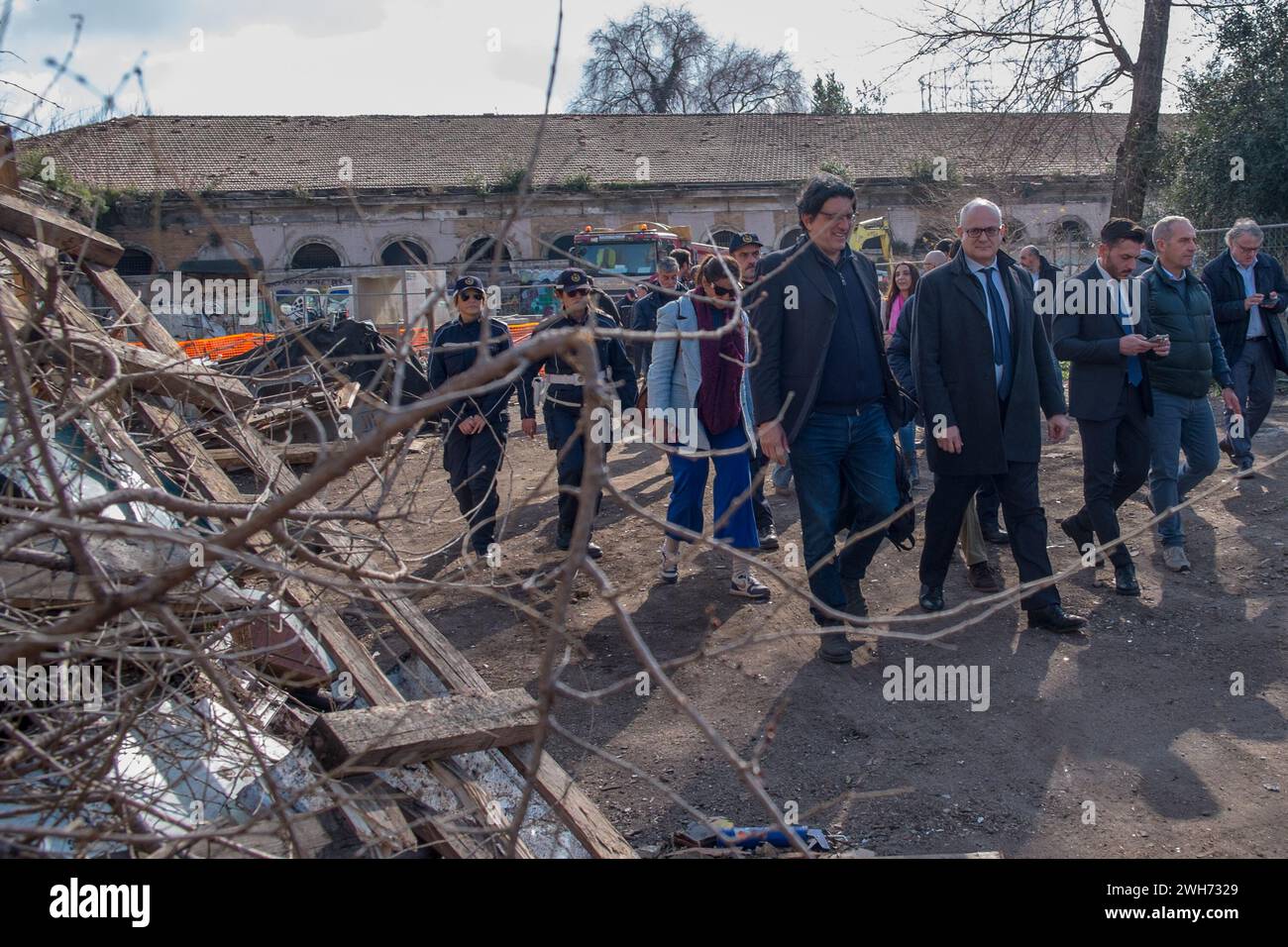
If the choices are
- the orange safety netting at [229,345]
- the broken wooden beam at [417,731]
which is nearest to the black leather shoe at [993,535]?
the broken wooden beam at [417,731]

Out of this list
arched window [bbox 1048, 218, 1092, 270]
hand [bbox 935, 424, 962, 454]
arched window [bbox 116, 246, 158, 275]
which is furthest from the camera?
arched window [bbox 116, 246, 158, 275]

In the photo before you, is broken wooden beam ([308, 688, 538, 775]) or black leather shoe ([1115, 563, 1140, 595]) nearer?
broken wooden beam ([308, 688, 538, 775])

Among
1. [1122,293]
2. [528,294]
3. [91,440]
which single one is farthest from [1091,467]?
[528,294]

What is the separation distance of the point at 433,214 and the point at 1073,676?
31.5m

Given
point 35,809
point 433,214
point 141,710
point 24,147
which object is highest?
point 433,214

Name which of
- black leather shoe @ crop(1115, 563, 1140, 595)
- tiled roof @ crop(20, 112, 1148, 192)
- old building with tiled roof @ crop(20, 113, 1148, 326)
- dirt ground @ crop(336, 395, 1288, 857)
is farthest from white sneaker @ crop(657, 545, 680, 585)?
tiled roof @ crop(20, 112, 1148, 192)

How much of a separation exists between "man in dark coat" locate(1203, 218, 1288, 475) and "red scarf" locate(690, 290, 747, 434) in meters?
3.73

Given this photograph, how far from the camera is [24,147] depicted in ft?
16.0

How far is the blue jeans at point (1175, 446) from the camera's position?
6.43 m

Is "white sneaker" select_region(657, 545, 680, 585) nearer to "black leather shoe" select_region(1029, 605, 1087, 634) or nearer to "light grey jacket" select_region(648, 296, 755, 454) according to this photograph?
"light grey jacket" select_region(648, 296, 755, 454)

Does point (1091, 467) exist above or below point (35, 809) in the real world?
above

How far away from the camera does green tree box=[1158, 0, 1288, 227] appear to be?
1583cm

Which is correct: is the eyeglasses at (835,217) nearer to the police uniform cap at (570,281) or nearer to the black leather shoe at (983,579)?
the police uniform cap at (570,281)
